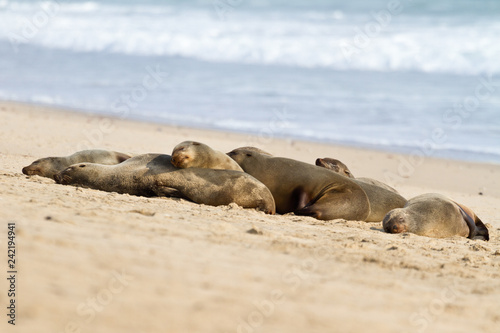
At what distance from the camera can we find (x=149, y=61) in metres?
23.5

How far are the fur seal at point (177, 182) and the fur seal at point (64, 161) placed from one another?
572 millimetres

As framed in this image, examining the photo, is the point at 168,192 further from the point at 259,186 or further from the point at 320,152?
the point at 320,152

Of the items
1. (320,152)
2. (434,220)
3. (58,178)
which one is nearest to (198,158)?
(58,178)

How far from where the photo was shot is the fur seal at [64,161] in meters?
7.71

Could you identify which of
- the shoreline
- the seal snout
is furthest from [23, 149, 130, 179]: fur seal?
the shoreline

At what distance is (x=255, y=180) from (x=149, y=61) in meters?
17.1

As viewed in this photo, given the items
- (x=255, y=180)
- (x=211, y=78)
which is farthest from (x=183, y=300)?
(x=211, y=78)

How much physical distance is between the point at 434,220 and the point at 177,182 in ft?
8.88

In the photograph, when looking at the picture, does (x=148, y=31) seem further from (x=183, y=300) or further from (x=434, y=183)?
(x=183, y=300)

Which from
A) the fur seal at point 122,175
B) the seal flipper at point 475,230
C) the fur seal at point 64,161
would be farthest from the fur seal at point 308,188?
the fur seal at point 64,161

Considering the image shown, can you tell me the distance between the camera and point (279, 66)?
22828 millimetres

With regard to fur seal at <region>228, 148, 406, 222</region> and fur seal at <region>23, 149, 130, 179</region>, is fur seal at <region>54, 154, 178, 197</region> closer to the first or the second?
fur seal at <region>23, 149, 130, 179</region>

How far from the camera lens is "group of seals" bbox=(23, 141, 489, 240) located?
6.97 metres

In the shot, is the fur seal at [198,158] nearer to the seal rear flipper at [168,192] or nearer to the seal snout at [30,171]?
the seal rear flipper at [168,192]
